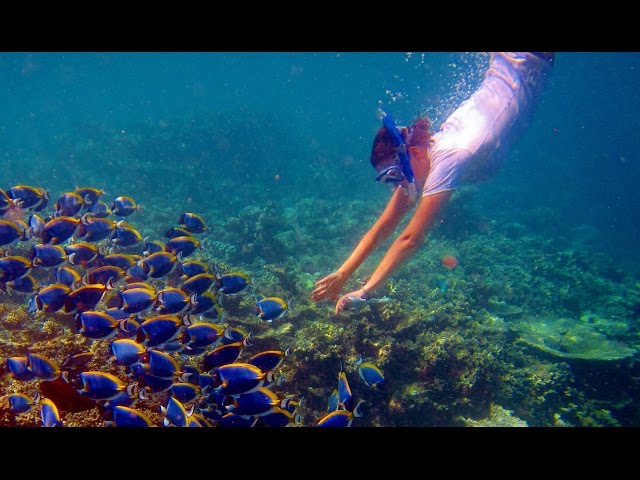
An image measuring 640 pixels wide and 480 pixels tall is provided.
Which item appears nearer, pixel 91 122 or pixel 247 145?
pixel 247 145

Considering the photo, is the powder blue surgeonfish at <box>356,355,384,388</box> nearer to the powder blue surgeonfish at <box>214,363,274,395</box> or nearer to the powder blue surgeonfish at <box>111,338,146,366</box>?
the powder blue surgeonfish at <box>214,363,274,395</box>

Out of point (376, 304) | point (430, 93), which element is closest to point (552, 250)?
point (376, 304)

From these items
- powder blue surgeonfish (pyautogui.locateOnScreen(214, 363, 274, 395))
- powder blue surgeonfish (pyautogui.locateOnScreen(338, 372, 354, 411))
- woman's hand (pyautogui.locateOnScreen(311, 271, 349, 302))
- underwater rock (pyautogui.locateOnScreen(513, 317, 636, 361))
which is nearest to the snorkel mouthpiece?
woman's hand (pyautogui.locateOnScreen(311, 271, 349, 302))

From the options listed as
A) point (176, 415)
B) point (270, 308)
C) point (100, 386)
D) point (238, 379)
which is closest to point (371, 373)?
point (270, 308)

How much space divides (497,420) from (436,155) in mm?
4070

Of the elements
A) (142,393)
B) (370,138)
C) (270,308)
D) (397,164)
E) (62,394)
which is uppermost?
(370,138)

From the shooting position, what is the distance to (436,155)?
171 inches

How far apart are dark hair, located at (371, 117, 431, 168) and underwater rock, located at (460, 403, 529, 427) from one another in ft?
13.3

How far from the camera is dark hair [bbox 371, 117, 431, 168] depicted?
3.86m

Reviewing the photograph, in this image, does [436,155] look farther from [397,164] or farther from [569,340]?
[569,340]
